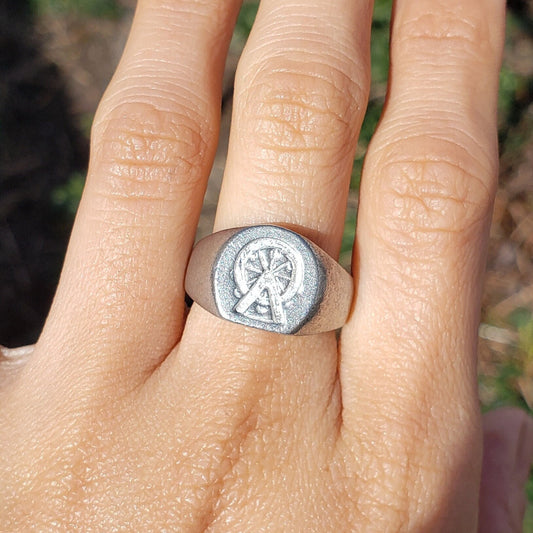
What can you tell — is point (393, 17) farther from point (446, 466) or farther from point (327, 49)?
point (446, 466)

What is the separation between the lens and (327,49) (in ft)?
6.82

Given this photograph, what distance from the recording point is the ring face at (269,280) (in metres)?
1.73

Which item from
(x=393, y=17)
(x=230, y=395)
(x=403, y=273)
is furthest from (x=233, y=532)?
(x=393, y=17)

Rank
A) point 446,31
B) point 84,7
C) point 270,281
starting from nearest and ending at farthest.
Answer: point 270,281, point 446,31, point 84,7

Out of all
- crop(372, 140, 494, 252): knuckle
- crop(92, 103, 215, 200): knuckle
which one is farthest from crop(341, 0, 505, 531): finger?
crop(92, 103, 215, 200): knuckle

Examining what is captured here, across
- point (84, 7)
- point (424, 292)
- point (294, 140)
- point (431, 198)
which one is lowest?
point (424, 292)

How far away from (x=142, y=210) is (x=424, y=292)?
0.96 metres

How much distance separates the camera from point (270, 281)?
1.75 metres

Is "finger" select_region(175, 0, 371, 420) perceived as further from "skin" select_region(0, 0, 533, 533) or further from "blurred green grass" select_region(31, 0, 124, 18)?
"blurred green grass" select_region(31, 0, 124, 18)

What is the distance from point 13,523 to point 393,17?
2.22 metres

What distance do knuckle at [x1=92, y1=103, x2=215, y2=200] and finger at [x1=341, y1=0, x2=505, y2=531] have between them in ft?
1.99

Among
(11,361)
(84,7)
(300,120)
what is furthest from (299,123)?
(84,7)

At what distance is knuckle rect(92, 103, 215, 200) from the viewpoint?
2037mm

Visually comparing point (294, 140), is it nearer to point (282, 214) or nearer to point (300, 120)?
point (300, 120)
